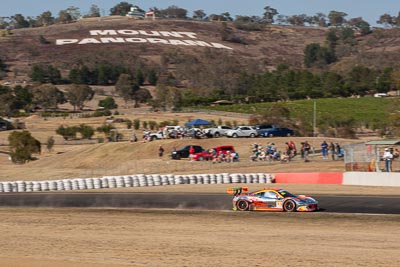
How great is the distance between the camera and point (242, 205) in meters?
29.9

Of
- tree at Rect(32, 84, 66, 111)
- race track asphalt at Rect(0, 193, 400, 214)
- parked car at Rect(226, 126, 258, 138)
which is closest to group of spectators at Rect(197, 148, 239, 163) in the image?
parked car at Rect(226, 126, 258, 138)

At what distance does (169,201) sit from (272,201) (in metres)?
6.54

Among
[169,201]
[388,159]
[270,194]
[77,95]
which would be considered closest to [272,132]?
[388,159]

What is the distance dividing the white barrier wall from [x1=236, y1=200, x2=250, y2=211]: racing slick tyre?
1150 centimetres

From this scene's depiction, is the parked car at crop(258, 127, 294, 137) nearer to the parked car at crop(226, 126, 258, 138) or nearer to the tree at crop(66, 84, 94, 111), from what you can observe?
the parked car at crop(226, 126, 258, 138)

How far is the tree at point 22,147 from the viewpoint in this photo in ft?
219

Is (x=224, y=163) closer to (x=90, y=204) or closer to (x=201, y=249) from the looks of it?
(x=90, y=204)

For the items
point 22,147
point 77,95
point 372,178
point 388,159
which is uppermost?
point 77,95

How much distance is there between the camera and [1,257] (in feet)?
68.4

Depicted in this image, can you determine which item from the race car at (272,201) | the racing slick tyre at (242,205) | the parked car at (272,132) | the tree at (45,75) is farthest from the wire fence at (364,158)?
the tree at (45,75)

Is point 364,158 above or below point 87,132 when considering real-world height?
above

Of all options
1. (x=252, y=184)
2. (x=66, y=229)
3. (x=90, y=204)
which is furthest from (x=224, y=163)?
(x=66, y=229)

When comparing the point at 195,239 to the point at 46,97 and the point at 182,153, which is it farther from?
the point at 46,97

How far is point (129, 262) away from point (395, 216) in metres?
11.5
